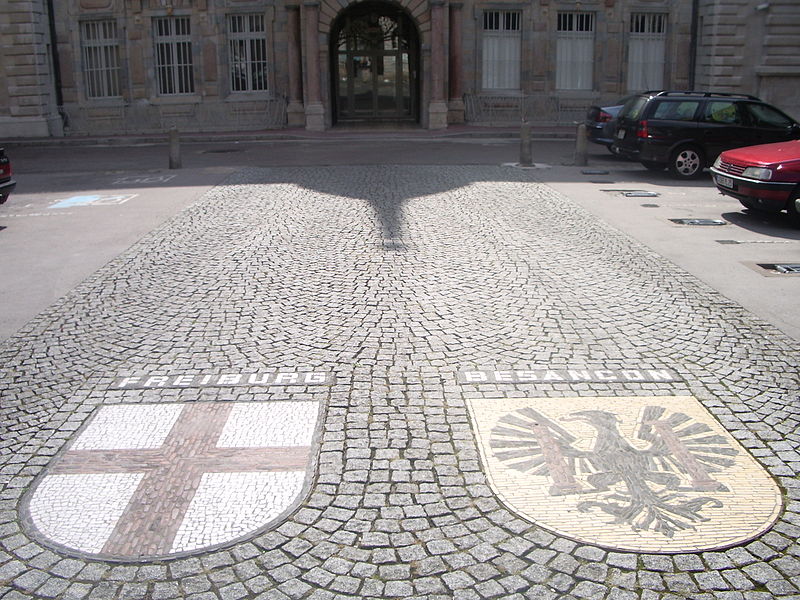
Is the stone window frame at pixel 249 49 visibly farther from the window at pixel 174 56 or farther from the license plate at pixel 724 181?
the license plate at pixel 724 181

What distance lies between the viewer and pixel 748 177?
41.6 feet

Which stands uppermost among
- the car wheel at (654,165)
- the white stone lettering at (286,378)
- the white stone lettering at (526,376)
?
the car wheel at (654,165)

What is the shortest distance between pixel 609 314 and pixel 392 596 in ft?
15.7

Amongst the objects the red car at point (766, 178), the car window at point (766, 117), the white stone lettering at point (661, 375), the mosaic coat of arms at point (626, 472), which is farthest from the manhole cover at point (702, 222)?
the mosaic coat of arms at point (626, 472)

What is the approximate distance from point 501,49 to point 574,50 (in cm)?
256

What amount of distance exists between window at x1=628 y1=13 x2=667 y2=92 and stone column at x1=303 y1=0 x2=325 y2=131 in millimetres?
10948

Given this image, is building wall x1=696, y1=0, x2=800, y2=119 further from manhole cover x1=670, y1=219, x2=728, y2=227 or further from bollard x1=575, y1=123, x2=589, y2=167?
manhole cover x1=670, y1=219, x2=728, y2=227

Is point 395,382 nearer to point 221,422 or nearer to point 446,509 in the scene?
point 221,422

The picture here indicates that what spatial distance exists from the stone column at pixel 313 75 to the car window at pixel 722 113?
554 inches

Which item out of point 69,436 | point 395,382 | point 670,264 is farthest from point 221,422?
point 670,264

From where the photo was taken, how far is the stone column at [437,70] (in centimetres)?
2816

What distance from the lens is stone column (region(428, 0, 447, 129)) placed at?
28156 millimetres

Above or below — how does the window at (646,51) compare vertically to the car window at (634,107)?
above

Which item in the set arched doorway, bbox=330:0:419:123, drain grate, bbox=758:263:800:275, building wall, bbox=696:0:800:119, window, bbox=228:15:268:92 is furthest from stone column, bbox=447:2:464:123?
drain grate, bbox=758:263:800:275
